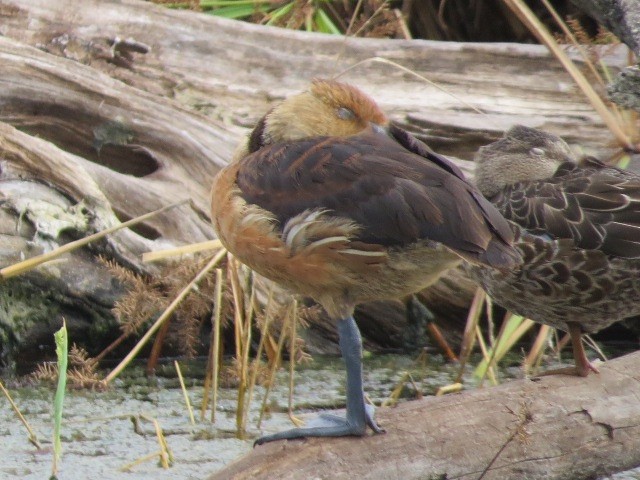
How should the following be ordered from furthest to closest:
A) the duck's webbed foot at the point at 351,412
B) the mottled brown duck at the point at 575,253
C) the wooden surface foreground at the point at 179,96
→ the wooden surface foreground at the point at 179,96, the mottled brown duck at the point at 575,253, the duck's webbed foot at the point at 351,412

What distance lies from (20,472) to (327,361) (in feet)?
5.60

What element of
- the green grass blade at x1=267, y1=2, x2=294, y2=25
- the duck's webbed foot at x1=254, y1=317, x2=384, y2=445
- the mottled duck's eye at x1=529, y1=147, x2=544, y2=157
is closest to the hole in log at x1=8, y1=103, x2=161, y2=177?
the green grass blade at x1=267, y1=2, x2=294, y2=25

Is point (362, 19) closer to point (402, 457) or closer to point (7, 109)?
point (7, 109)

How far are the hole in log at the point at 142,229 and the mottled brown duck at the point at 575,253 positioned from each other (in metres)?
1.63

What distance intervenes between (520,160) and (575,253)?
1.79 ft

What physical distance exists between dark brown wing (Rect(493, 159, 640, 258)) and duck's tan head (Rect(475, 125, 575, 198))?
186 millimetres

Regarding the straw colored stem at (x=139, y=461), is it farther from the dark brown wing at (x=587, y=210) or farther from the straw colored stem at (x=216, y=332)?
the dark brown wing at (x=587, y=210)

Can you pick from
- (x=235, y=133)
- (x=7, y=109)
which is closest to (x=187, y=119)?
(x=235, y=133)

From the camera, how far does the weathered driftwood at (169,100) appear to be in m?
4.56

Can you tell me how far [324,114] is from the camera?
10.6ft

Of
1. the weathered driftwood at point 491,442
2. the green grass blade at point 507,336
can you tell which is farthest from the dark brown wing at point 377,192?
the green grass blade at point 507,336

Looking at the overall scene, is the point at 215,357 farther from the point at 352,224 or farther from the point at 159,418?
the point at 352,224

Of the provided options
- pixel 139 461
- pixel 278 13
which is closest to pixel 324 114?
pixel 139 461

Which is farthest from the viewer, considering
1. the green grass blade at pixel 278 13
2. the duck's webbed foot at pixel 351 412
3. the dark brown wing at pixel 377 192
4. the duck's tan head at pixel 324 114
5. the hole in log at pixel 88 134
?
the green grass blade at pixel 278 13
